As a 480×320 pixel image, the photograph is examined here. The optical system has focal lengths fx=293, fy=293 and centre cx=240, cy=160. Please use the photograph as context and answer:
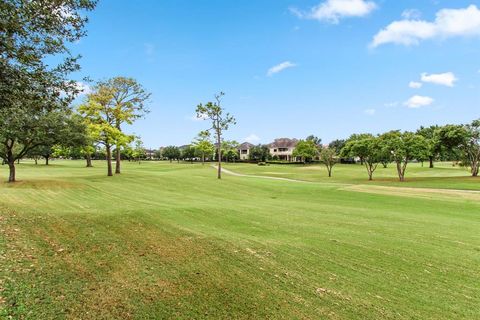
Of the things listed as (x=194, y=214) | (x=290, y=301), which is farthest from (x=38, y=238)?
(x=290, y=301)

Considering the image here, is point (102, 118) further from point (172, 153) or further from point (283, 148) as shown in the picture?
point (283, 148)

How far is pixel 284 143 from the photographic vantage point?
449 ft

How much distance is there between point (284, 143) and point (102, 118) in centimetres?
10966

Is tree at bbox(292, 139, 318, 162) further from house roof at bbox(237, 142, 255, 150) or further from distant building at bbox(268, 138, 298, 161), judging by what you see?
house roof at bbox(237, 142, 255, 150)

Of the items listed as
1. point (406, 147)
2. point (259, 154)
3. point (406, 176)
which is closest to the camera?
point (406, 147)

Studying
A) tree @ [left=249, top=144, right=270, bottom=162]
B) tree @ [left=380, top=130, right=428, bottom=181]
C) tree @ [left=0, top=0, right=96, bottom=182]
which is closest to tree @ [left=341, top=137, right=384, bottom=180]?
tree @ [left=380, top=130, right=428, bottom=181]

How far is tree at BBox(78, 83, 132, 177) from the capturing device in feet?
104

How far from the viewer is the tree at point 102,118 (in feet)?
104

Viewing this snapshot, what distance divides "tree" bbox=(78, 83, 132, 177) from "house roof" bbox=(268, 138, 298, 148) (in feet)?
351

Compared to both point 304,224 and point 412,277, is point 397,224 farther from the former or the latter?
point 412,277

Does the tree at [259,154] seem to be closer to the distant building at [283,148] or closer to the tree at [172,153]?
the distant building at [283,148]

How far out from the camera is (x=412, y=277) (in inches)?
252

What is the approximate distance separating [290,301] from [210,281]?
4.97 ft

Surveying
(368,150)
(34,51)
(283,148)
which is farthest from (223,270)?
(283,148)
